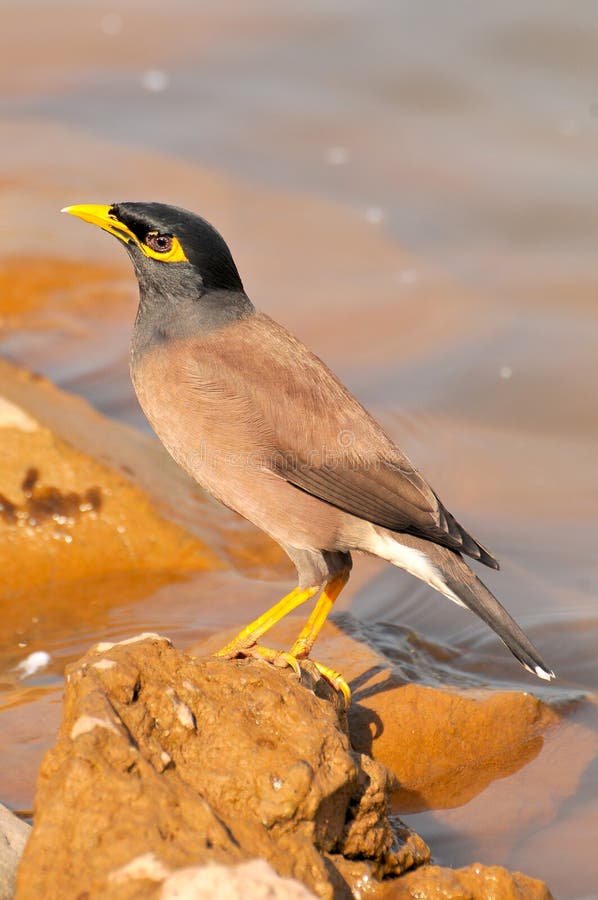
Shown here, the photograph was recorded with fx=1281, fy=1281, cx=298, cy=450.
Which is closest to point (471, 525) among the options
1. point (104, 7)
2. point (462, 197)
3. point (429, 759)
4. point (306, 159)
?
point (429, 759)

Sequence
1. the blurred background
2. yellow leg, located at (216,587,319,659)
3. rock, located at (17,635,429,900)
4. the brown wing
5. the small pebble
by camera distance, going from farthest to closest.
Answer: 1. the blurred background
2. the small pebble
3. the brown wing
4. yellow leg, located at (216,587,319,659)
5. rock, located at (17,635,429,900)

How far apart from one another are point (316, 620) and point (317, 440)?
3.06 feet

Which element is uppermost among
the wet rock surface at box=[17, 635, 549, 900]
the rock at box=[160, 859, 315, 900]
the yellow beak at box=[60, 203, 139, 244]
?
the yellow beak at box=[60, 203, 139, 244]

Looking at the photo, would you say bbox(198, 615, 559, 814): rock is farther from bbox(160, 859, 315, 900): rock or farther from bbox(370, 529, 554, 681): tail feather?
bbox(160, 859, 315, 900): rock

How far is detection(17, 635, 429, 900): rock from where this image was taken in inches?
158

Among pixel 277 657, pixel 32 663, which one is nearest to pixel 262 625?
pixel 277 657

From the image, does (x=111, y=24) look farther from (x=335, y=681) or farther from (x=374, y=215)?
(x=335, y=681)

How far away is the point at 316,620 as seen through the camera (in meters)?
6.61

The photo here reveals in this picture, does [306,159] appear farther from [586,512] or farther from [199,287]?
[199,287]

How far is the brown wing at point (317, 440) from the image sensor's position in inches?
254

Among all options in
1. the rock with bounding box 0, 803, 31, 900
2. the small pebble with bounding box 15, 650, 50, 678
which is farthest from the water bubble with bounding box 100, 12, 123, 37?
the rock with bounding box 0, 803, 31, 900

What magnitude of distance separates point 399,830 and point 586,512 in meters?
4.90

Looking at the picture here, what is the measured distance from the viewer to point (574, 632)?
8.10 metres

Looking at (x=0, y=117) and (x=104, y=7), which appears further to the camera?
(x=104, y=7)
